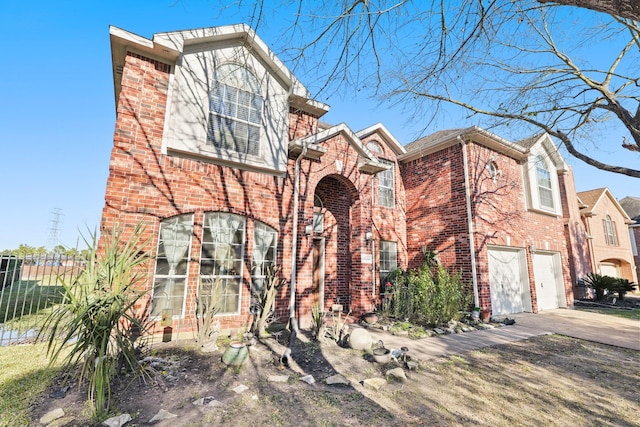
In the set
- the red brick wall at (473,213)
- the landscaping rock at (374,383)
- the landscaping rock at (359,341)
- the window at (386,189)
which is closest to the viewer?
the landscaping rock at (374,383)

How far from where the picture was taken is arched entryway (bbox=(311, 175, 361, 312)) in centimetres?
898

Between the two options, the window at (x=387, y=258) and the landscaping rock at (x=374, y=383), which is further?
the window at (x=387, y=258)

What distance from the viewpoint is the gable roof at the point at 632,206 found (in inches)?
1034

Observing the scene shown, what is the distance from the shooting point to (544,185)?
488 inches

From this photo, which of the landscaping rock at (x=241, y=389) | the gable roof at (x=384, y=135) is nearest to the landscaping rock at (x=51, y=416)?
the landscaping rock at (x=241, y=389)

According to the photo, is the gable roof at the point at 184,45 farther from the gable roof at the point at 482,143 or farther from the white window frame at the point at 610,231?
the white window frame at the point at 610,231

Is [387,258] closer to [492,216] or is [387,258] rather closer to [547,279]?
[492,216]

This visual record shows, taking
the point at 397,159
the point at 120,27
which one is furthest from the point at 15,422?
the point at 397,159

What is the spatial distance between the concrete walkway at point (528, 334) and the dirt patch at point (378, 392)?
671mm

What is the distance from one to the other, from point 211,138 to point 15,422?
18.7 ft

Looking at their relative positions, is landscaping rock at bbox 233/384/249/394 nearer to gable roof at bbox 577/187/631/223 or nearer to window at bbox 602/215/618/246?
gable roof at bbox 577/187/631/223

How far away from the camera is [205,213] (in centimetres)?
664

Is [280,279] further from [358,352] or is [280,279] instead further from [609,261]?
[609,261]

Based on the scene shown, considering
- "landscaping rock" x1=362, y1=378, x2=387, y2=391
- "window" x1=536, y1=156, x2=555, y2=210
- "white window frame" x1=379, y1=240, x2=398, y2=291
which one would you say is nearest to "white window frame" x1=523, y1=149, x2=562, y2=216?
"window" x1=536, y1=156, x2=555, y2=210
